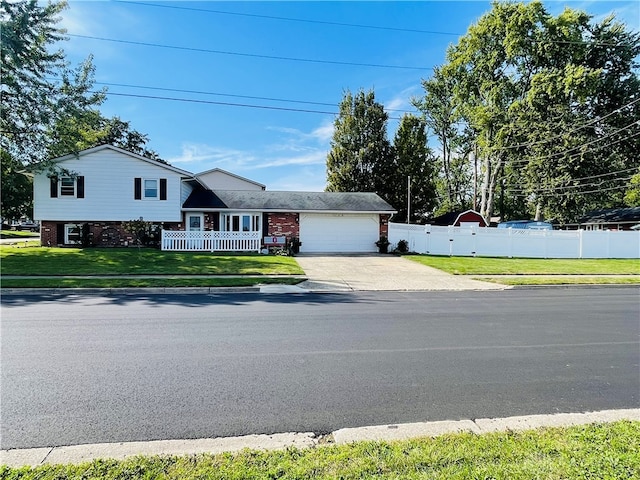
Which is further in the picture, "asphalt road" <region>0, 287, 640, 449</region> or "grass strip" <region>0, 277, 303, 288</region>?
"grass strip" <region>0, 277, 303, 288</region>

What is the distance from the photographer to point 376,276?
46.0 feet

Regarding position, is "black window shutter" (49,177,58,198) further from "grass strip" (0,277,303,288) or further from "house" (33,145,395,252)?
"grass strip" (0,277,303,288)

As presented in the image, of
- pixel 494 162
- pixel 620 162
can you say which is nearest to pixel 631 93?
pixel 620 162

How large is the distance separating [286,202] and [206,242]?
561cm

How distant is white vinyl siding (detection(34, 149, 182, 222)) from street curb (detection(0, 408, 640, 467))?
20.4 m

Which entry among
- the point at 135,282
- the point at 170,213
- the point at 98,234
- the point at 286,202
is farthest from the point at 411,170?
the point at 135,282

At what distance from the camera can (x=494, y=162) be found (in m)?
38.0

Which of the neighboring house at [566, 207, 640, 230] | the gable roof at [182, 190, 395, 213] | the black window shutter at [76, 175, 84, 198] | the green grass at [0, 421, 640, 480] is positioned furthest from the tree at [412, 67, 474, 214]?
the green grass at [0, 421, 640, 480]

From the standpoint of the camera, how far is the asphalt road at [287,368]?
10.8 ft

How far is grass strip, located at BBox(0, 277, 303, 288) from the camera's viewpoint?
10.6 meters

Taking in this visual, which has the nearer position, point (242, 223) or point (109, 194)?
point (109, 194)

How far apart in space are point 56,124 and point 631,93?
1800 inches

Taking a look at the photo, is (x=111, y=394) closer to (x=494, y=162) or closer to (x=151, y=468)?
(x=151, y=468)

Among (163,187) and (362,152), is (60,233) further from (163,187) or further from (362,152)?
(362,152)
